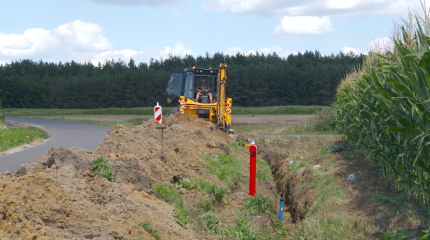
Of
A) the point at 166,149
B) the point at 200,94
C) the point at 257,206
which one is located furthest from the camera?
the point at 200,94

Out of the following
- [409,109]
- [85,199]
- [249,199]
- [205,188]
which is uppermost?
[409,109]

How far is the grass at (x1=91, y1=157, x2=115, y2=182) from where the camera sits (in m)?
7.91

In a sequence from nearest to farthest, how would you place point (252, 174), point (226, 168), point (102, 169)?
point (102, 169) → point (252, 174) → point (226, 168)

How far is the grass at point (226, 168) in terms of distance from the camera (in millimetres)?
11527

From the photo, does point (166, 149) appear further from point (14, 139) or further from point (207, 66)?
point (207, 66)

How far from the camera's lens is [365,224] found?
23.9ft

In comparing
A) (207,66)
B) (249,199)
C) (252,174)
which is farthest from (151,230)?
(207,66)

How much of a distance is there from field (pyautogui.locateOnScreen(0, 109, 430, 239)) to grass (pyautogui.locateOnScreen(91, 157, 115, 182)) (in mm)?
176

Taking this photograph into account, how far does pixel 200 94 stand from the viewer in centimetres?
2081

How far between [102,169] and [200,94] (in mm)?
12888

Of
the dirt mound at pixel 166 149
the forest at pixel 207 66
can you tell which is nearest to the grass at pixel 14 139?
the dirt mound at pixel 166 149

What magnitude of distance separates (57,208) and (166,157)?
5.69 meters

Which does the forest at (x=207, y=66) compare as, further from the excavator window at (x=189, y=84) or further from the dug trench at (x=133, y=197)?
the dug trench at (x=133, y=197)

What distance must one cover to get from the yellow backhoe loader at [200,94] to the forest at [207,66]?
44.7 meters
